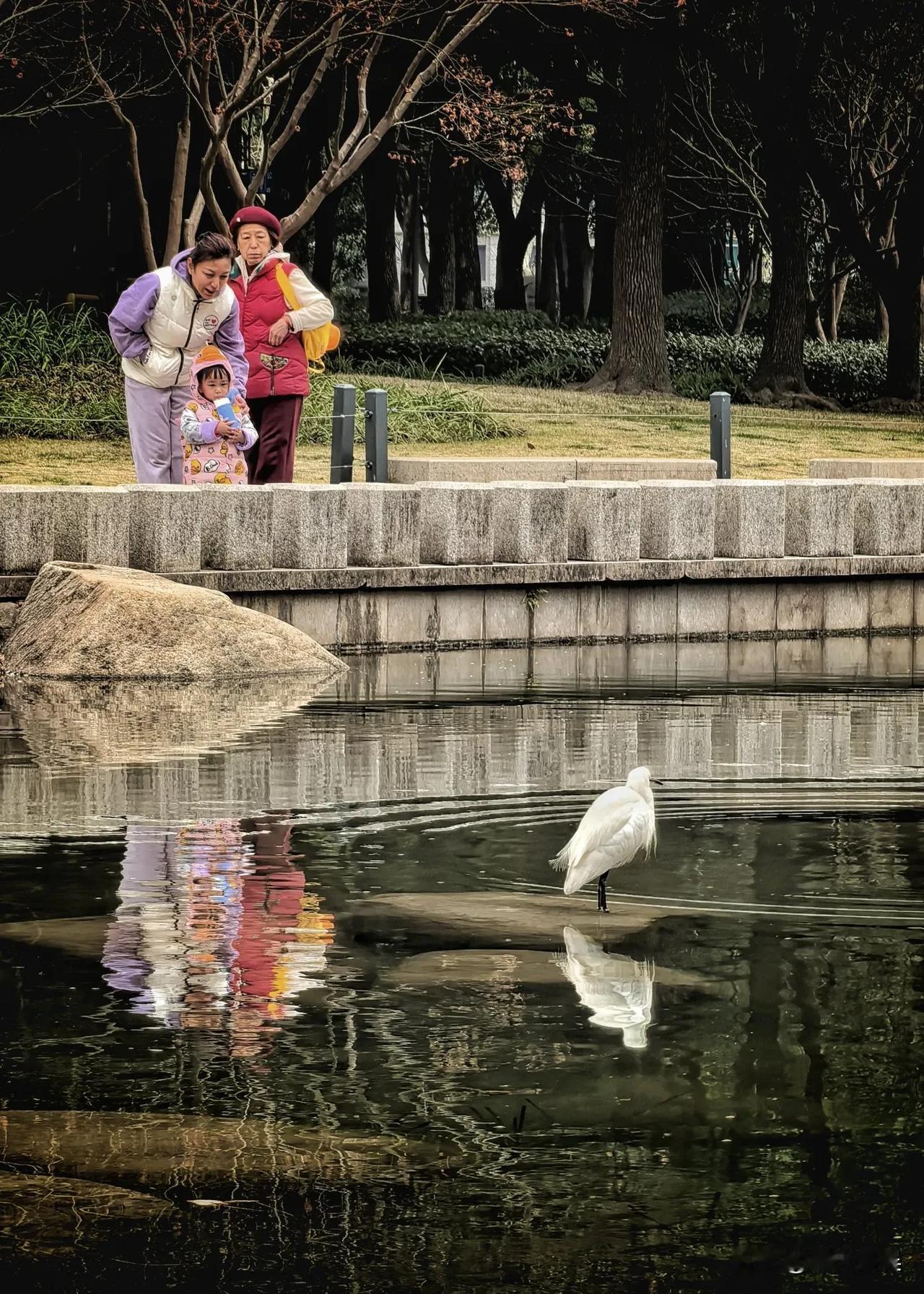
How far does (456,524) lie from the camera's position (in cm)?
1370

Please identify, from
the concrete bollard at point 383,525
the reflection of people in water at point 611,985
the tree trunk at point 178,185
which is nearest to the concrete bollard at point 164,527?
the concrete bollard at point 383,525

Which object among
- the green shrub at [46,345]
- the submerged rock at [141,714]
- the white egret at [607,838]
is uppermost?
the green shrub at [46,345]

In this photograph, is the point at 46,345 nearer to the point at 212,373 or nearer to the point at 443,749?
the point at 212,373

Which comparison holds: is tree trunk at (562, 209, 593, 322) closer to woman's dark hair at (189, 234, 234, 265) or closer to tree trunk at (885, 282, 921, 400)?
tree trunk at (885, 282, 921, 400)

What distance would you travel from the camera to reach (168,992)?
223 inches

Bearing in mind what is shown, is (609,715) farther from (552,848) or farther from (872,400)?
(872,400)

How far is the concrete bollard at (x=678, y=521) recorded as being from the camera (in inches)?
565

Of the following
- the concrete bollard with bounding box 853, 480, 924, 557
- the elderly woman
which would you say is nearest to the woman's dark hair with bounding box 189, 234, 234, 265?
the elderly woman

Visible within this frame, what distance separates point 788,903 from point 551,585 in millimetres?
7402

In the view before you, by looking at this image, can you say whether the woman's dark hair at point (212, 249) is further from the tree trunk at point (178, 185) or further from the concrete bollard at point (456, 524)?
the tree trunk at point (178, 185)

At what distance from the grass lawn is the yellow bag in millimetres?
4320

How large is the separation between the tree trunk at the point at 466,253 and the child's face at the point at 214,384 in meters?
33.2

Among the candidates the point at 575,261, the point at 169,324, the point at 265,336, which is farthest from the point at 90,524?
the point at 575,261

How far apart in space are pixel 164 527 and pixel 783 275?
2006 centimetres
